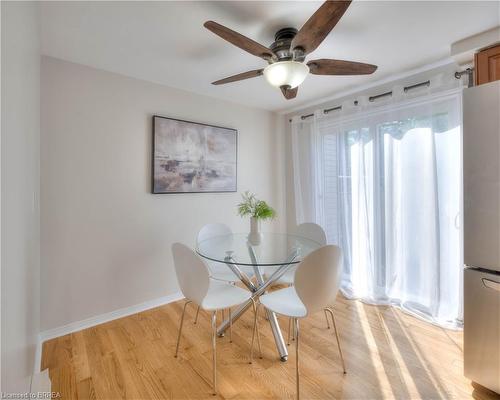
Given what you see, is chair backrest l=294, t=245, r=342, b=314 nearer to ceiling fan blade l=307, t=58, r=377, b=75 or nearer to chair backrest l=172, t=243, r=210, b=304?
chair backrest l=172, t=243, r=210, b=304

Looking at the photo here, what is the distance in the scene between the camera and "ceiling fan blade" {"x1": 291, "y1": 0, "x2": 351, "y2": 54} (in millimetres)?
1136

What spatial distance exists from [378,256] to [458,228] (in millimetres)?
772

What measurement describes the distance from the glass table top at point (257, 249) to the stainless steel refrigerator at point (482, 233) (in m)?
1.02

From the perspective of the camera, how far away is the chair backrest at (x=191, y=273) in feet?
4.94

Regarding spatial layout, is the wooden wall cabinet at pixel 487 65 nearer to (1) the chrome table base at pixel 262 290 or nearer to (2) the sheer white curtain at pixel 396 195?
(2) the sheer white curtain at pixel 396 195

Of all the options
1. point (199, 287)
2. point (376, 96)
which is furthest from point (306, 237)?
point (376, 96)

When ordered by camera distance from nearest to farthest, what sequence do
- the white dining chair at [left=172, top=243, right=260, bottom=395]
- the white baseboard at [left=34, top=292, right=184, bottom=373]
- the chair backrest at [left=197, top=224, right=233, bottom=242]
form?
1. the white dining chair at [left=172, top=243, right=260, bottom=395]
2. the white baseboard at [left=34, top=292, right=184, bottom=373]
3. the chair backrest at [left=197, top=224, right=233, bottom=242]

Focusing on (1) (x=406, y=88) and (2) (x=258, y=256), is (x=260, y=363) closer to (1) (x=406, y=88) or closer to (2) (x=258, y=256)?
(2) (x=258, y=256)

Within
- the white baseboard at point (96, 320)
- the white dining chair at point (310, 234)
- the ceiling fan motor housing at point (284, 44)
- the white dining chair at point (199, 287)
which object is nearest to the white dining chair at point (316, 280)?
the white dining chair at point (199, 287)

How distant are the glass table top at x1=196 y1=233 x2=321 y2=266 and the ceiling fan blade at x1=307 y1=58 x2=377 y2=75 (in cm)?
133

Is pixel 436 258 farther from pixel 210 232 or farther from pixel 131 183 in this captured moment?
pixel 131 183

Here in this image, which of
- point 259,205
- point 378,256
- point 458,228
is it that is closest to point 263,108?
point 259,205

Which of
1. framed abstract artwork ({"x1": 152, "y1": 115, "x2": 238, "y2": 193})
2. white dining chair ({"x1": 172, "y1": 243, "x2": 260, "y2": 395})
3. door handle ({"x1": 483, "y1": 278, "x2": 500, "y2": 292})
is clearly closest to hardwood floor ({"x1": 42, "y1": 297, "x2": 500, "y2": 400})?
white dining chair ({"x1": 172, "y1": 243, "x2": 260, "y2": 395})

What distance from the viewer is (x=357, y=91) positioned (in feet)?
9.35
